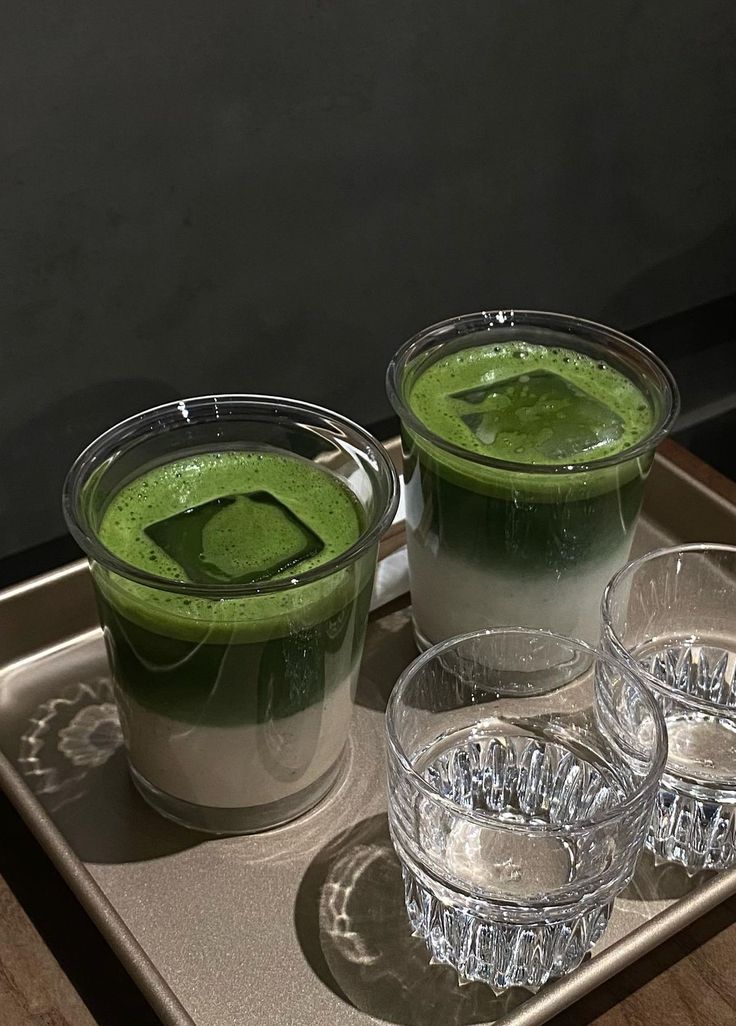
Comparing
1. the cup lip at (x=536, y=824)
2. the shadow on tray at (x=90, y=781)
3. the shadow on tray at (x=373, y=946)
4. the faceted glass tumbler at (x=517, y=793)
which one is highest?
the cup lip at (x=536, y=824)

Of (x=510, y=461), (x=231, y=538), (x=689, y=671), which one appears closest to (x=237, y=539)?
(x=231, y=538)

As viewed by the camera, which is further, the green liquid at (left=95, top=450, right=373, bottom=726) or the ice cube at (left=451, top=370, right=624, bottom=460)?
the ice cube at (left=451, top=370, right=624, bottom=460)

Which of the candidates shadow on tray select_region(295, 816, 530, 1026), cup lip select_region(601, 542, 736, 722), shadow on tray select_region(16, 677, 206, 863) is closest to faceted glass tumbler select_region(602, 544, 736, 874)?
cup lip select_region(601, 542, 736, 722)

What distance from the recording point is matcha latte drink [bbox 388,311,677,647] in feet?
2.23

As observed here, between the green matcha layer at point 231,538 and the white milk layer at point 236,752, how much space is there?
6 cm

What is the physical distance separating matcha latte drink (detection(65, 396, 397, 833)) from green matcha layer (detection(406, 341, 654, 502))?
66 millimetres

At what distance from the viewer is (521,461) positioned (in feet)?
2.26

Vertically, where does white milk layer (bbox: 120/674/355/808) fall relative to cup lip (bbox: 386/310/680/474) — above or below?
below

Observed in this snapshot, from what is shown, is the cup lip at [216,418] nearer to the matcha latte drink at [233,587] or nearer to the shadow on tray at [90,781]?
the matcha latte drink at [233,587]

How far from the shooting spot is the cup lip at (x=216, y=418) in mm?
569

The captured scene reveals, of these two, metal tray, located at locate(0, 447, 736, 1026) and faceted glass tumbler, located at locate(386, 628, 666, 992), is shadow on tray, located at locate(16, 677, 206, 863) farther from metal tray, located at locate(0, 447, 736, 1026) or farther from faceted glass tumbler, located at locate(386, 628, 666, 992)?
faceted glass tumbler, located at locate(386, 628, 666, 992)

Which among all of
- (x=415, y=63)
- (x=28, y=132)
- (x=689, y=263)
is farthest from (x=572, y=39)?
(x=28, y=132)

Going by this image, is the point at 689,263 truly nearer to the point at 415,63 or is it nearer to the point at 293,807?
the point at 415,63

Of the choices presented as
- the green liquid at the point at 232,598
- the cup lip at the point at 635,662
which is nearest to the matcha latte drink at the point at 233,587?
the green liquid at the point at 232,598
